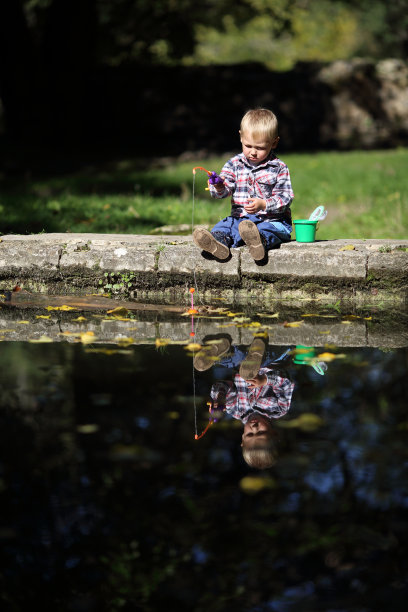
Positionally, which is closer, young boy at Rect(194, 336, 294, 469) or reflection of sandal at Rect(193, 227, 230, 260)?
young boy at Rect(194, 336, 294, 469)

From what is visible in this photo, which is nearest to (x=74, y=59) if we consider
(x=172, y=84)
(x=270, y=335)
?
(x=172, y=84)

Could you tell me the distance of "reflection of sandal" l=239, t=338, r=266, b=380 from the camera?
3.36 m

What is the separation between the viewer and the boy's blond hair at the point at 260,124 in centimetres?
504

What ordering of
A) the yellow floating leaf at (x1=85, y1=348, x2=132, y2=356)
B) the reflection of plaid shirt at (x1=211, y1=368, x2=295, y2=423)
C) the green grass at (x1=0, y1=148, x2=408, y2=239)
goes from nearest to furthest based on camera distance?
1. the reflection of plaid shirt at (x1=211, y1=368, x2=295, y2=423)
2. the yellow floating leaf at (x1=85, y1=348, x2=132, y2=356)
3. the green grass at (x1=0, y1=148, x2=408, y2=239)

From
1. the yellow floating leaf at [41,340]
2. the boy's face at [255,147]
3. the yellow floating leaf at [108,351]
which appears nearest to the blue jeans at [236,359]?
the yellow floating leaf at [108,351]

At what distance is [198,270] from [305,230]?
78 cm

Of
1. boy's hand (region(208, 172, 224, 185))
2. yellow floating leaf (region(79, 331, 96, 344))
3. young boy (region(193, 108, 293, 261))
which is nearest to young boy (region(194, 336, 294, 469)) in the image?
yellow floating leaf (region(79, 331, 96, 344))

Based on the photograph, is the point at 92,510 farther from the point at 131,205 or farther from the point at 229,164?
the point at 131,205

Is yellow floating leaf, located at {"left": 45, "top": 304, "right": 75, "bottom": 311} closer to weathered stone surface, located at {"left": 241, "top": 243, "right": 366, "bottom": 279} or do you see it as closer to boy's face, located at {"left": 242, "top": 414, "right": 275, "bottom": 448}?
weathered stone surface, located at {"left": 241, "top": 243, "right": 366, "bottom": 279}

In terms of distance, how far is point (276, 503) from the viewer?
2.17 meters

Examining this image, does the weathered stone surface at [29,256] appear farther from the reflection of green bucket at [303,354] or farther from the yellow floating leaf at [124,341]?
the reflection of green bucket at [303,354]

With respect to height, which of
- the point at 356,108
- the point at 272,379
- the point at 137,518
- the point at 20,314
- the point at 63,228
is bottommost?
the point at 137,518

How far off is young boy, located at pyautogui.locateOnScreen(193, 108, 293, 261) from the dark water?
171 cm

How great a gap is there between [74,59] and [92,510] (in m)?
15.3
